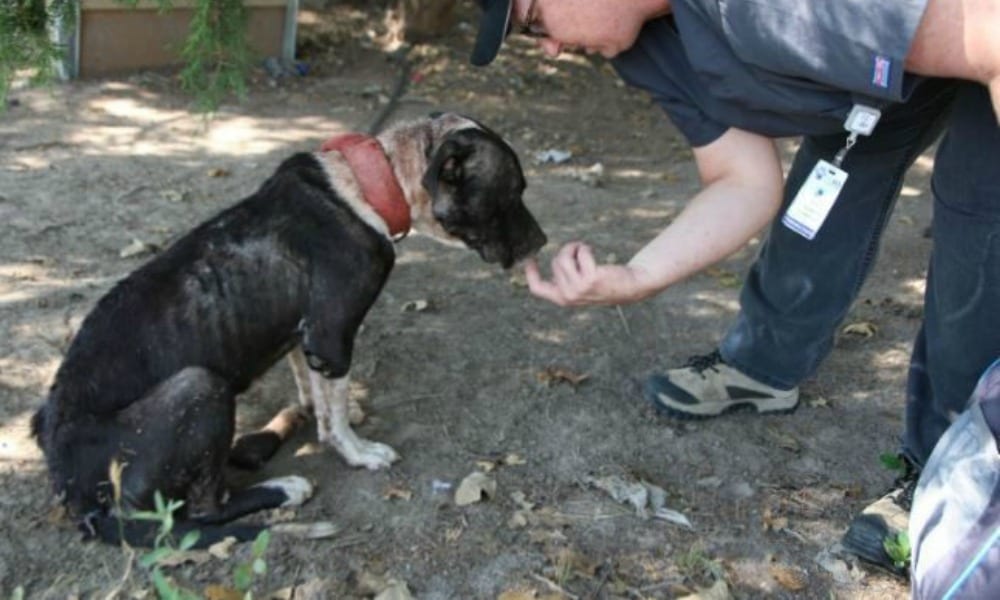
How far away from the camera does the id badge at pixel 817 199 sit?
3232 mm

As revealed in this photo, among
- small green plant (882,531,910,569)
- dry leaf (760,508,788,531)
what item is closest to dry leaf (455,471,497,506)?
dry leaf (760,508,788,531)

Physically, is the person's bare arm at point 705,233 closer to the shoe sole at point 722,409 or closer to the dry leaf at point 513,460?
the dry leaf at point 513,460

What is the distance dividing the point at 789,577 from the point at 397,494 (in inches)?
53.0

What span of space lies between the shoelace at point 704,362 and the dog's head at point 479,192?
908 millimetres

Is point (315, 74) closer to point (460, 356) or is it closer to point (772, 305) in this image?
point (460, 356)

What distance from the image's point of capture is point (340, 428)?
3.77 meters

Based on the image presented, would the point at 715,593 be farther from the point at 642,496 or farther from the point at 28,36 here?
the point at 28,36

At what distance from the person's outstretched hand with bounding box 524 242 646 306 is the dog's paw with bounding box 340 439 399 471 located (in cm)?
103

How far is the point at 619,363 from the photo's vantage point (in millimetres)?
4621

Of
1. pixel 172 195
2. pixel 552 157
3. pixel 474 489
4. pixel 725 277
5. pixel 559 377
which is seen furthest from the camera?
pixel 552 157

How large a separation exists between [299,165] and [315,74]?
203 inches

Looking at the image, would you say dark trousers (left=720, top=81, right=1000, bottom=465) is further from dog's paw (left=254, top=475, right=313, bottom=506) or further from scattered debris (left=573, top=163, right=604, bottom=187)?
scattered debris (left=573, top=163, right=604, bottom=187)

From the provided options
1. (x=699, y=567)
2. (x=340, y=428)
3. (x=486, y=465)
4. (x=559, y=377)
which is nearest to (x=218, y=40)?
(x=340, y=428)

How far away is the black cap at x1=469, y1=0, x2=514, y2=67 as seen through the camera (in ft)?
10.1
